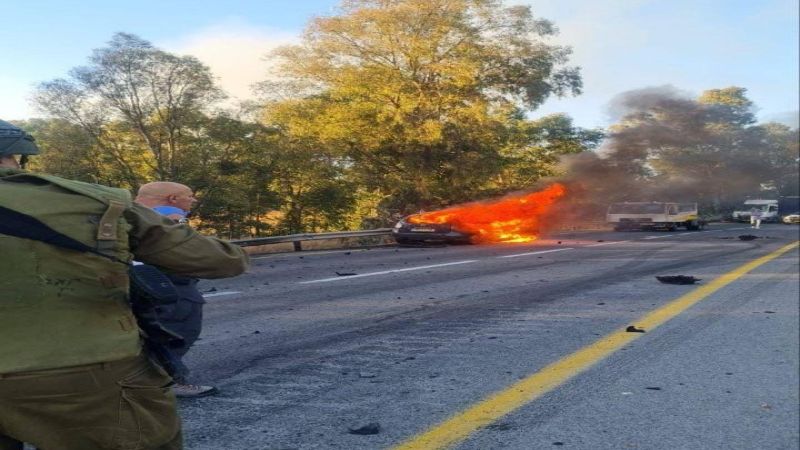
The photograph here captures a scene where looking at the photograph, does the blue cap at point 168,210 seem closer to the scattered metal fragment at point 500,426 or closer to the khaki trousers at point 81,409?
the khaki trousers at point 81,409

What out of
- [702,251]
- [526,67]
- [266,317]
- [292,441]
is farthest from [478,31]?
[292,441]

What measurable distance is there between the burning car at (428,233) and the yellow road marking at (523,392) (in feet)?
41.4

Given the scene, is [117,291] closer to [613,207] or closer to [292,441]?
[292,441]

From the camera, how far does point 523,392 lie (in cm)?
440

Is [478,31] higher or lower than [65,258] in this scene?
higher

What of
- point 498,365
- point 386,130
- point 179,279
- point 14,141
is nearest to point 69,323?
point 14,141

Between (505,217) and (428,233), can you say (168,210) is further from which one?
(505,217)

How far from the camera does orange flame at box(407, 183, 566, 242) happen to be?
834 inches

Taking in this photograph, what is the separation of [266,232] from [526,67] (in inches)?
585

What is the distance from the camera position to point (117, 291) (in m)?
1.80

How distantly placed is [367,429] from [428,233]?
651 inches

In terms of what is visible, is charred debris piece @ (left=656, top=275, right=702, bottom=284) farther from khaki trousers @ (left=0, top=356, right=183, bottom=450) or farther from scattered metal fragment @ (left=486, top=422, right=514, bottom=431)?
khaki trousers @ (left=0, top=356, right=183, bottom=450)

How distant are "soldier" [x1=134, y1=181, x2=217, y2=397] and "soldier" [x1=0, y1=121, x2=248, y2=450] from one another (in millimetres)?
1272

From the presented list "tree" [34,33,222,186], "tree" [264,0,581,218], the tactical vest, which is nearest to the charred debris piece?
the tactical vest
